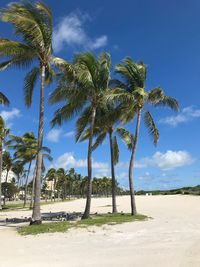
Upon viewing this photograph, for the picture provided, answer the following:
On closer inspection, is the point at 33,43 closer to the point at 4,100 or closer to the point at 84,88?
the point at 84,88

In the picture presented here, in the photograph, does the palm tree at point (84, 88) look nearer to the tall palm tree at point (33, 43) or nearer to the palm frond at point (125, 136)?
the tall palm tree at point (33, 43)

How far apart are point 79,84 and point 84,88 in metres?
0.39

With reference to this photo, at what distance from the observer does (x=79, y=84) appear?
2120cm

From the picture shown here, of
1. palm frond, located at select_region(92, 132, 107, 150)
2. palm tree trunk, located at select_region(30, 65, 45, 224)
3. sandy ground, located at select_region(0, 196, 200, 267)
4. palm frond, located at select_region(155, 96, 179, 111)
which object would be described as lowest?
sandy ground, located at select_region(0, 196, 200, 267)

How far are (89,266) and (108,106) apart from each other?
17.1 m

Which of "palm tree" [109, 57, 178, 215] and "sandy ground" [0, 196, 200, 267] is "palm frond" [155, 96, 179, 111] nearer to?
"palm tree" [109, 57, 178, 215]

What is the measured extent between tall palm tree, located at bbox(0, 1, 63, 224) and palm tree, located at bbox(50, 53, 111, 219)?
1.48m

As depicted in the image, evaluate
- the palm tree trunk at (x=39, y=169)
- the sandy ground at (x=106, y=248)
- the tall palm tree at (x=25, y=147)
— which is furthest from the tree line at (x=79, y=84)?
the tall palm tree at (x=25, y=147)

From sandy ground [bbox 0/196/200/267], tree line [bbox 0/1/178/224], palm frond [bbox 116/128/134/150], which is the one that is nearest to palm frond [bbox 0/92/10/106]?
tree line [bbox 0/1/178/224]

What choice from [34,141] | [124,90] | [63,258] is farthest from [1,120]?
[63,258]

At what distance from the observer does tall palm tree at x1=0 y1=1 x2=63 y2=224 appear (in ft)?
57.2

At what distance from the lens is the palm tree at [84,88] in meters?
20.7

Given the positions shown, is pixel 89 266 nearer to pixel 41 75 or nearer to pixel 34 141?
pixel 41 75

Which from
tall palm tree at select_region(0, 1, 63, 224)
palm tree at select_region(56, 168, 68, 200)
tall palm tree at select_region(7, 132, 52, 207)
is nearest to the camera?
tall palm tree at select_region(0, 1, 63, 224)
